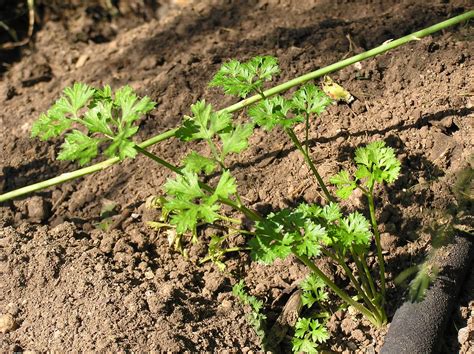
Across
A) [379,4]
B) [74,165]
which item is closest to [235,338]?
[74,165]

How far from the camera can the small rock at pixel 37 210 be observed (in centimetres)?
366

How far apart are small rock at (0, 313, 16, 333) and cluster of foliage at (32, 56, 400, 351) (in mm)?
810

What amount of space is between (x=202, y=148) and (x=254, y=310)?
3.27ft

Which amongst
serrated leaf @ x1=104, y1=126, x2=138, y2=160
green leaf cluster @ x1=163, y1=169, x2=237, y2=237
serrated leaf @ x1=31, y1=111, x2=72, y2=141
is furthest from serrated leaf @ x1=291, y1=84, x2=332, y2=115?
serrated leaf @ x1=31, y1=111, x2=72, y2=141

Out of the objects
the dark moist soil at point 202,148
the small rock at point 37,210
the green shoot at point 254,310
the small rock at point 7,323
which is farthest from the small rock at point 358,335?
the small rock at point 37,210

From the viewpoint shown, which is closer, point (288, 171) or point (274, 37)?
point (288, 171)

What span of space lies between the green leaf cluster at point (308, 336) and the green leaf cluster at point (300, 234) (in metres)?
0.40

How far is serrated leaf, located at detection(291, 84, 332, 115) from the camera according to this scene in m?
2.82

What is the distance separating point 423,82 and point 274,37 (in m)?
0.96

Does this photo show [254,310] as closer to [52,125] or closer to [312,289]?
[312,289]

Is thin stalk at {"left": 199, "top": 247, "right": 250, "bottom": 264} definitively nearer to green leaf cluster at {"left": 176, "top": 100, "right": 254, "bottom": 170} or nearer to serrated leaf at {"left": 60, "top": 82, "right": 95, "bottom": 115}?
green leaf cluster at {"left": 176, "top": 100, "right": 254, "bottom": 170}

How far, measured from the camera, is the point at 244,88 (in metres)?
2.86

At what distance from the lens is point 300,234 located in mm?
2590

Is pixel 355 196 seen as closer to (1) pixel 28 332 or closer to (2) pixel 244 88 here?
(2) pixel 244 88
